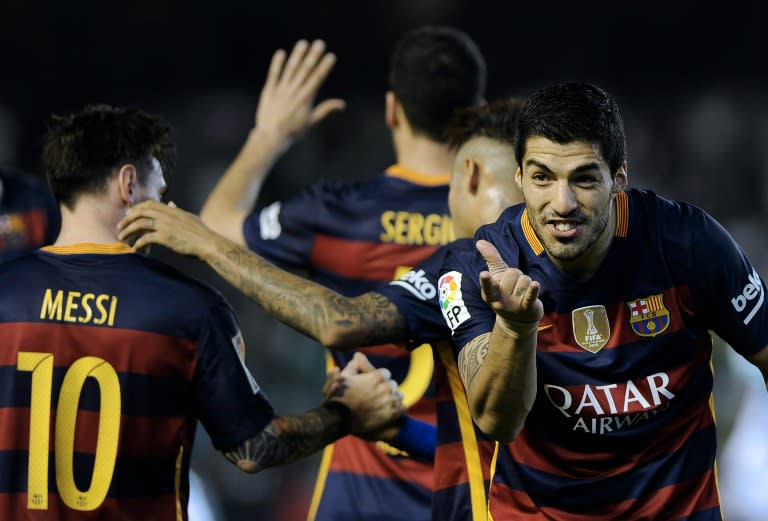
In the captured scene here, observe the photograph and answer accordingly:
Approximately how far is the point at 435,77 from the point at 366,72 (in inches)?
307

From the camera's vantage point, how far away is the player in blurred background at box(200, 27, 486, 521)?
4.54 meters

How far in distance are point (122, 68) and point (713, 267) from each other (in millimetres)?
10016

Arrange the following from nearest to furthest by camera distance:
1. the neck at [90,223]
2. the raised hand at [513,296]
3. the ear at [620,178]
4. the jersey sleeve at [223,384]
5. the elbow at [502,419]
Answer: the raised hand at [513,296], the elbow at [502,419], the ear at [620,178], the jersey sleeve at [223,384], the neck at [90,223]

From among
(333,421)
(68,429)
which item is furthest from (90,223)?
(333,421)

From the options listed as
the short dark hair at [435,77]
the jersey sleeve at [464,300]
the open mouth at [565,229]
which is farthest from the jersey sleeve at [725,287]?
the short dark hair at [435,77]

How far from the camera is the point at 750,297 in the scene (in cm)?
331

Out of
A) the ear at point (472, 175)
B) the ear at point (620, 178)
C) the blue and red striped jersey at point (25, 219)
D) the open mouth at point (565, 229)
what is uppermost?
the ear at point (620, 178)

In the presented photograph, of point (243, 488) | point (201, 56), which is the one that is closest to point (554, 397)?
point (243, 488)

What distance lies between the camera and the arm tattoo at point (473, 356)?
3146 millimetres

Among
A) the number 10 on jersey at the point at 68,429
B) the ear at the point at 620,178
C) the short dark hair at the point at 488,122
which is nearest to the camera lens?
the ear at the point at 620,178

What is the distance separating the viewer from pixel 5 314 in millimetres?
3510

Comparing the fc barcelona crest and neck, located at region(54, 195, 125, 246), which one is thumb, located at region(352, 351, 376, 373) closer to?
neck, located at region(54, 195, 125, 246)

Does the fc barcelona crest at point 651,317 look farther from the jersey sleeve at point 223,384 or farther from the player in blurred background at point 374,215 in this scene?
the player in blurred background at point 374,215

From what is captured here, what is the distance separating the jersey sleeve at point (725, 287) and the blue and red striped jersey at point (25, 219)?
368 centimetres
